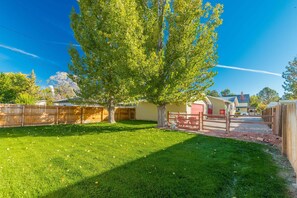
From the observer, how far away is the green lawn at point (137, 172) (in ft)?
12.2

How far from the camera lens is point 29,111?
14422 millimetres

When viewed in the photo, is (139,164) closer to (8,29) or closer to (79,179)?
(79,179)

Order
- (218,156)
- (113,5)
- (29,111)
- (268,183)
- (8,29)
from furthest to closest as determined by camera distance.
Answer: (8,29), (29,111), (113,5), (218,156), (268,183)

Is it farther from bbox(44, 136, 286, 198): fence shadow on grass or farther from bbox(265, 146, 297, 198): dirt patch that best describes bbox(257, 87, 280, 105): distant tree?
bbox(44, 136, 286, 198): fence shadow on grass

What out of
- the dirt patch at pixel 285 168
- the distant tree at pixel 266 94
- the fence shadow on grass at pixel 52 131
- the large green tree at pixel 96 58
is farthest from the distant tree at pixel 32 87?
the distant tree at pixel 266 94

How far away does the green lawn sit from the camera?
3711mm

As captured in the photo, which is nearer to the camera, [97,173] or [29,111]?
[97,173]

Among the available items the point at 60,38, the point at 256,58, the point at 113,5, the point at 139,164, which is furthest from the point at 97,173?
the point at 60,38

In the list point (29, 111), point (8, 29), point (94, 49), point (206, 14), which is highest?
point (8, 29)

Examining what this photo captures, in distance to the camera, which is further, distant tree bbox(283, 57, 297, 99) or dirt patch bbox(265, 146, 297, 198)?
distant tree bbox(283, 57, 297, 99)

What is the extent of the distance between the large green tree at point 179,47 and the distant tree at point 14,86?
91.9ft

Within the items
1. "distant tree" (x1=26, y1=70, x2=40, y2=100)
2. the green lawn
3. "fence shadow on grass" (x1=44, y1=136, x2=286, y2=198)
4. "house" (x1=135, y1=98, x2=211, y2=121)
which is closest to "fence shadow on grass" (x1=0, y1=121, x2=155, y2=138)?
the green lawn

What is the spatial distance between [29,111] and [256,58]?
77.6 feet

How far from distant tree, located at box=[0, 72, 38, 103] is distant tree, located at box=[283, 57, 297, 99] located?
43.6 m
